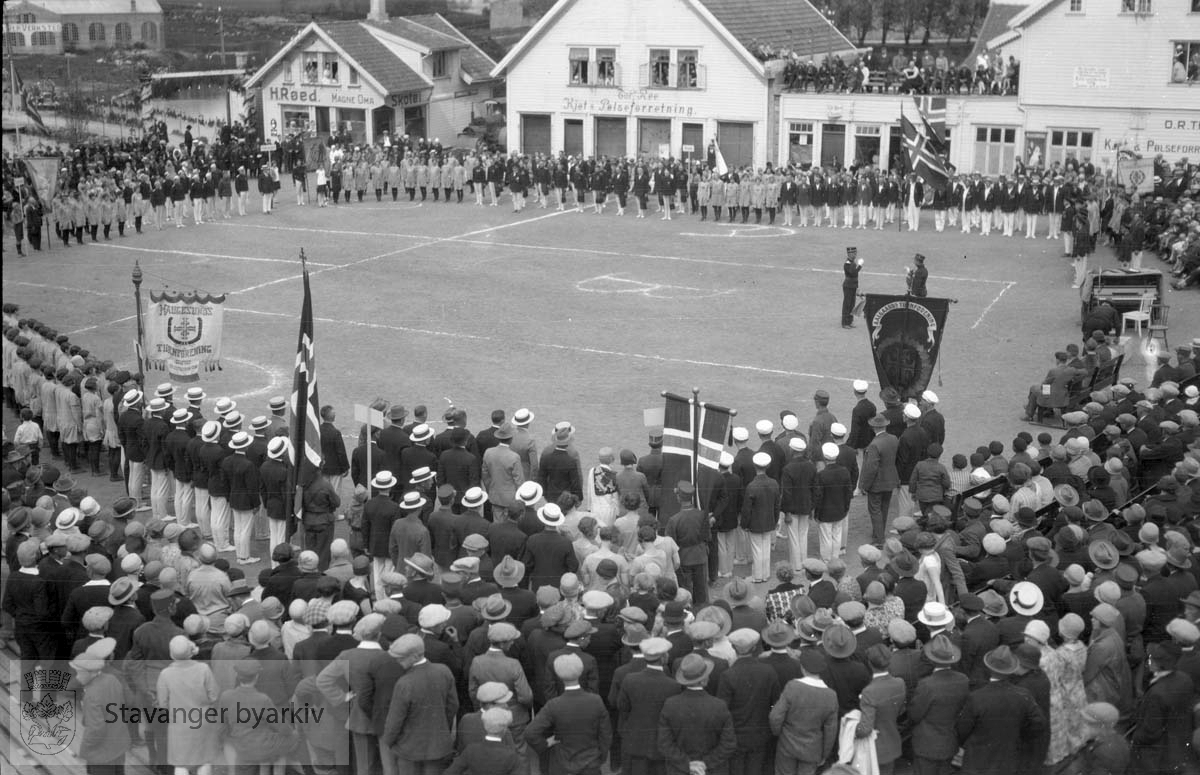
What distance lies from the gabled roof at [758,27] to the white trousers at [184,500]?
37.9 m

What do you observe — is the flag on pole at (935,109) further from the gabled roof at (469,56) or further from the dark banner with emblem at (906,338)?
the dark banner with emblem at (906,338)

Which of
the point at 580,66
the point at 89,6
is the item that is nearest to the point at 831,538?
the point at 580,66

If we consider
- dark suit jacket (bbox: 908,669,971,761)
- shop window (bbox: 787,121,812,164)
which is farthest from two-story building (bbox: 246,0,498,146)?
dark suit jacket (bbox: 908,669,971,761)

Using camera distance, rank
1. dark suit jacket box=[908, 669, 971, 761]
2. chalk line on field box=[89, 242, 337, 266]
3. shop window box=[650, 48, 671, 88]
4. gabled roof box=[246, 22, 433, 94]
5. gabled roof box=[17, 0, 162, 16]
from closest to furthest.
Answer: dark suit jacket box=[908, 669, 971, 761] < chalk line on field box=[89, 242, 337, 266] < shop window box=[650, 48, 671, 88] < gabled roof box=[246, 22, 433, 94] < gabled roof box=[17, 0, 162, 16]

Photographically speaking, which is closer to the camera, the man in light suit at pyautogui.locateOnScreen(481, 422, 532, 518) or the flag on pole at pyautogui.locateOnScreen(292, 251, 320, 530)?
the flag on pole at pyautogui.locateOnScreen(292, 251, 320, 530)

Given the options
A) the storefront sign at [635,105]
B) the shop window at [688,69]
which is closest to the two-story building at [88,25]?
the storefront sign at [635,105]

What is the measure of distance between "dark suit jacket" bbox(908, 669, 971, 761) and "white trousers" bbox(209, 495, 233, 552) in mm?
9582

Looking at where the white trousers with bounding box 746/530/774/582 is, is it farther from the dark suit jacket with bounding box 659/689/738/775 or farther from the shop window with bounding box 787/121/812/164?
the shop window with bounding box 787/121/812/164

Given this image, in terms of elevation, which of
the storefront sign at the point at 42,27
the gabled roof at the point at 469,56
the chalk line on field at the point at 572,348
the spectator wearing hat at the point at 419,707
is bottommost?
the spectator wearing hat at the point at 419,707

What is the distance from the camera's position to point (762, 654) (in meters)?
10.2

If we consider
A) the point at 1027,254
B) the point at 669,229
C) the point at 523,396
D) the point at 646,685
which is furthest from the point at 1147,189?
the point at 646,685

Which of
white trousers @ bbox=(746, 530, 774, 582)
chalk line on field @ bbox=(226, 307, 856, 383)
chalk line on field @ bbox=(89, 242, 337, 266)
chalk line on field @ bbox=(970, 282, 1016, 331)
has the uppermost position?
chalk line on field @ bbox=(89, 242, 337, 266)

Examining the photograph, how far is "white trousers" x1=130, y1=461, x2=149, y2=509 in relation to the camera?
17.9m

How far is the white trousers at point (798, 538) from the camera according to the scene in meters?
15.7
